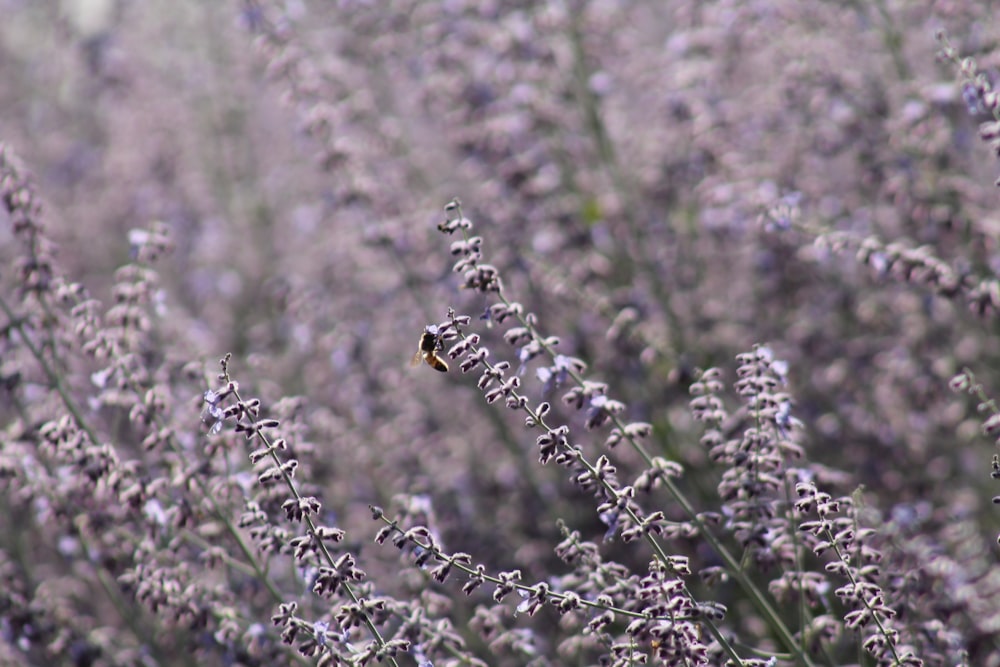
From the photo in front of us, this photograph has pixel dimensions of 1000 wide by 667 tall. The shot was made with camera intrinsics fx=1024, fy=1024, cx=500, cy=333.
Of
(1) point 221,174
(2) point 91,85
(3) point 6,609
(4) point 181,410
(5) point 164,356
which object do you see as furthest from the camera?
(1) point 221,174

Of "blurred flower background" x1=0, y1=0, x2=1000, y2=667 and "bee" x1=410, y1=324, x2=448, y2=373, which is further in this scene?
"blurred flower background" x1=0, y1=0, x2=1000, y2=667

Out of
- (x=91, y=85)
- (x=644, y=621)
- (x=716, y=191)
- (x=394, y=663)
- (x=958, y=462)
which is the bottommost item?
(x=394, y=663)

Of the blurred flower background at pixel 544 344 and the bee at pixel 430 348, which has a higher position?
the blurred flower background at pixel 544 344

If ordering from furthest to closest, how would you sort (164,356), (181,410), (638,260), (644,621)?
(638,260), (181,410), (164,356), (644,621)

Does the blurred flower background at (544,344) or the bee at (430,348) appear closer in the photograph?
the bee at (430,348)

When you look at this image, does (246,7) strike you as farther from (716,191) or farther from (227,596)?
(227,596)

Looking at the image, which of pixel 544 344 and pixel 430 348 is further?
pixel 430 348

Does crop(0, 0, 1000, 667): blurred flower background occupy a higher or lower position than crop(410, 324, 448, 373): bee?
higher

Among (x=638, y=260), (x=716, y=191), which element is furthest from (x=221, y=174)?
(x=716, y=191)
